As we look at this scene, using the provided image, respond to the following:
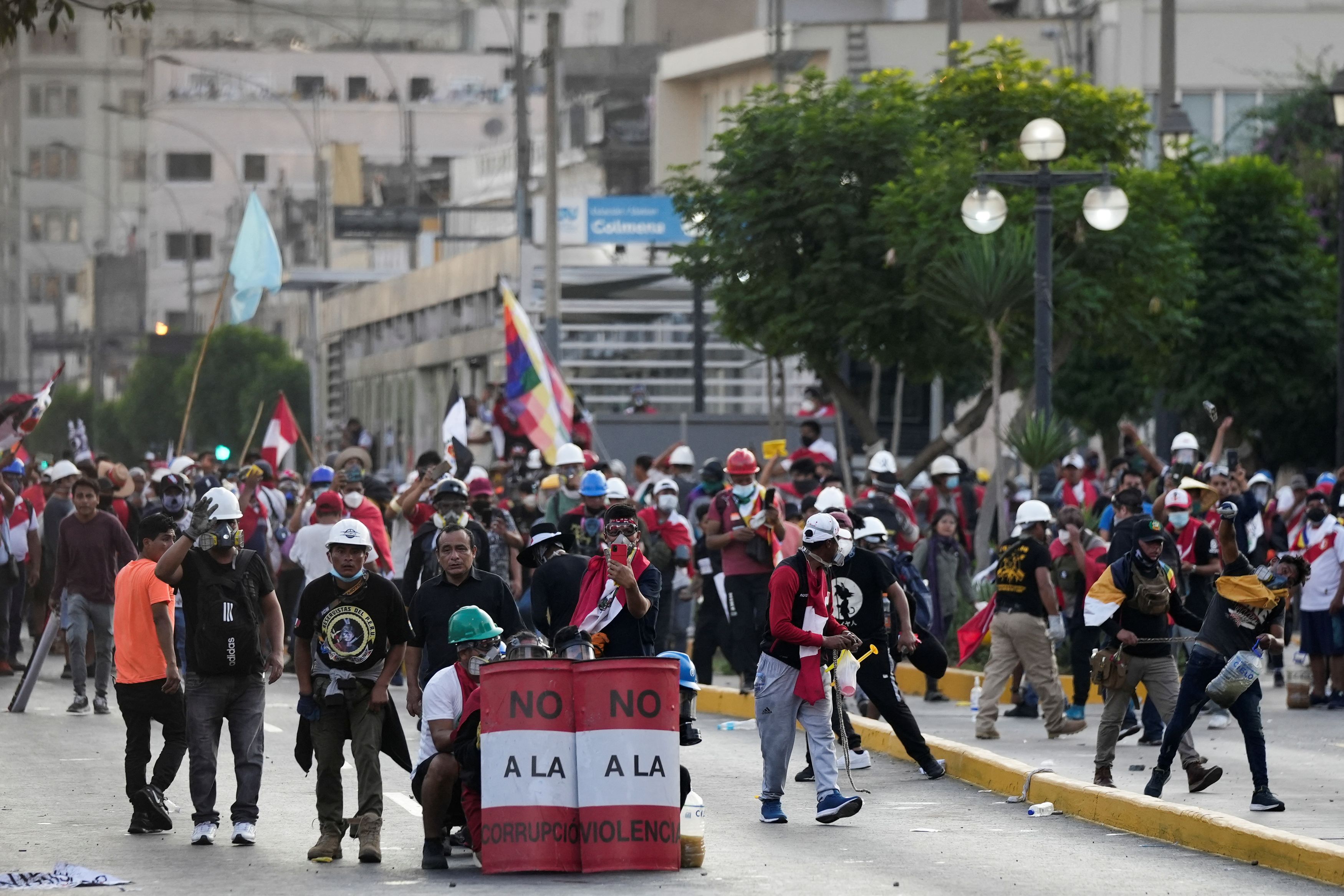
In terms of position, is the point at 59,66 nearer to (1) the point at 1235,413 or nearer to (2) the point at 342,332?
(2) the point at 342,332

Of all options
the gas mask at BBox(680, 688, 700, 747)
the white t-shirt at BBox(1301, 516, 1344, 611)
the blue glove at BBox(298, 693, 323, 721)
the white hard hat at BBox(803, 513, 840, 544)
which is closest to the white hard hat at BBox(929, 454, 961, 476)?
the white t-shirt at BBox(1301, 516, 1344, 611)

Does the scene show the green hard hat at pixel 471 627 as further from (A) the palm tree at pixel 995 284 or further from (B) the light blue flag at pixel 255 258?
(B) the light blue flag at pixel 255 258

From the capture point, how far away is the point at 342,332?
61.6 metres

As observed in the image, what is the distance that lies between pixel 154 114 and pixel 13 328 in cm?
3111

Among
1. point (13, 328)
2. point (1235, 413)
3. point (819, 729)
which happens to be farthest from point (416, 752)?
point (13, 328)

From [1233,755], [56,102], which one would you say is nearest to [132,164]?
[56,102]

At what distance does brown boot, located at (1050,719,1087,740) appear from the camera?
57.4ft

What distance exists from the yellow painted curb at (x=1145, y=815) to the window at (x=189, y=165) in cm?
11336

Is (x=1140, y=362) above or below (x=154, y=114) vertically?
below

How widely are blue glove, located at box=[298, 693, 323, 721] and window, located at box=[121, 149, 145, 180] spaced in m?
143

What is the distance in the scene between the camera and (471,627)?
11.4m

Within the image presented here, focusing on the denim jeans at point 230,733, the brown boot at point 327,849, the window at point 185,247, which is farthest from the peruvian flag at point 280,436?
the window at point 185,247

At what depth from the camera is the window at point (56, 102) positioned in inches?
6348

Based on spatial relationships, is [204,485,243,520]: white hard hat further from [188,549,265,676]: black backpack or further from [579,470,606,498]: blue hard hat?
[579,470,606,498]: blue hard hat
